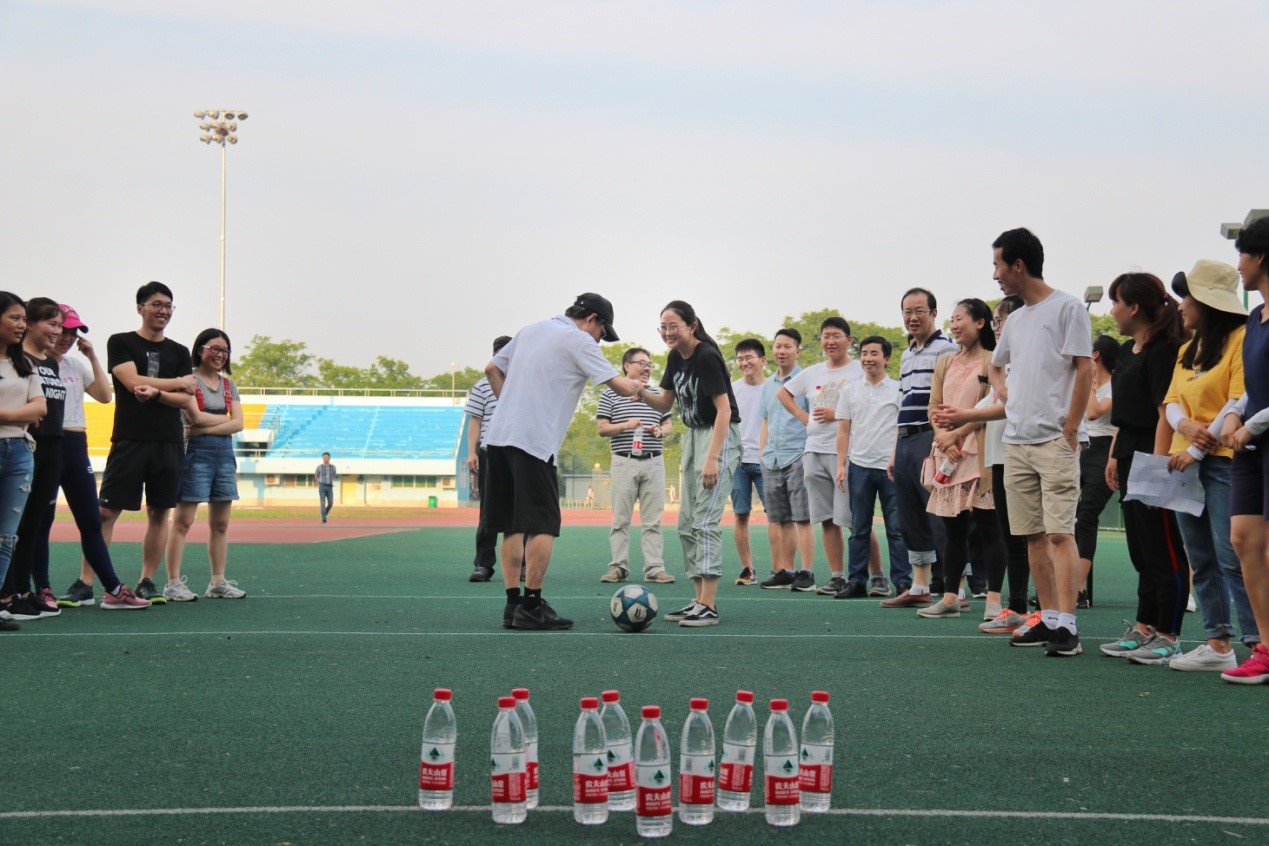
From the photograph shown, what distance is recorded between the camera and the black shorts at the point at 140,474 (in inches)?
352

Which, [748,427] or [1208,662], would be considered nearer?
[1208,662]

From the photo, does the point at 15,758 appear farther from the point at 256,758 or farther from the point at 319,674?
the point at 319,674

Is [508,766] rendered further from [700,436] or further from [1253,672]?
[700,436]

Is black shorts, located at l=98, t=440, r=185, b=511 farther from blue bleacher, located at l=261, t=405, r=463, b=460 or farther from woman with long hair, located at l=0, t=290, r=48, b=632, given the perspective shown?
blue bleacher, located at l=261, t=405, r=463, b=460

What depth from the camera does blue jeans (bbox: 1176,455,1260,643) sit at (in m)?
6.07

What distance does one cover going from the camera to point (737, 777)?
3.50m

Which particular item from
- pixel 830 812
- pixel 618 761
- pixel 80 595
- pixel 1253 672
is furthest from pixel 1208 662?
pixel 80 595

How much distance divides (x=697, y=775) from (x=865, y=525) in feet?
23.1

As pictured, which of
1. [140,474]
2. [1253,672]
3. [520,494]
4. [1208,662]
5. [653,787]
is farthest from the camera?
[140,474]

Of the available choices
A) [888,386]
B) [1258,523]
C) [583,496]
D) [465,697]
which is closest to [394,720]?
[465,697]

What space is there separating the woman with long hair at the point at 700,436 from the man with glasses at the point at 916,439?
1.73 metres

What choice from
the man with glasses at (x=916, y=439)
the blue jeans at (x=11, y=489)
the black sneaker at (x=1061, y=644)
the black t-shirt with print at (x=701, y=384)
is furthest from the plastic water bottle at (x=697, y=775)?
the man with glasses at (x=916, y=439)

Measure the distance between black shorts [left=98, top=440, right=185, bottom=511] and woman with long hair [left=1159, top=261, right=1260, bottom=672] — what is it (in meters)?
6.58

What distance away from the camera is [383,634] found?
24.6 feet
